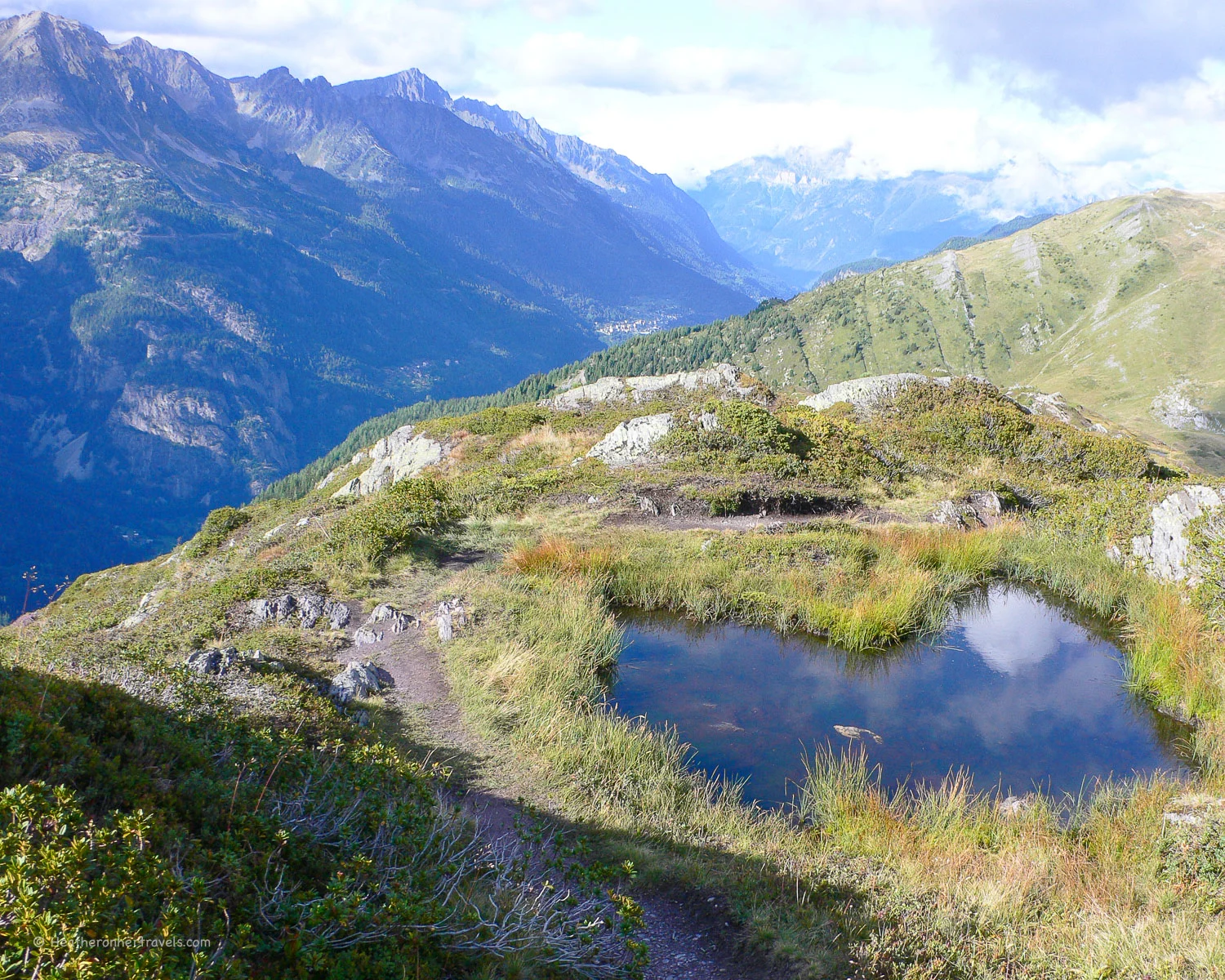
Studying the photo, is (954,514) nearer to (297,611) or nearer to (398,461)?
(297,611)

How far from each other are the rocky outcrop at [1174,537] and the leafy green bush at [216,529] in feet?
98.9

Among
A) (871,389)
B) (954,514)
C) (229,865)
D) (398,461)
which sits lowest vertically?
(229,865)

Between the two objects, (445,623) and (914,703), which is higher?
(914,703)

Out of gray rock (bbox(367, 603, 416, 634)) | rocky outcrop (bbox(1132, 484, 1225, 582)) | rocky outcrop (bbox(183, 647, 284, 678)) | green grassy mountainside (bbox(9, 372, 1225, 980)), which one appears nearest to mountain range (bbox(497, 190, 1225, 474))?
green grassy mountainside (bbox(9, 372, 1225, 980))

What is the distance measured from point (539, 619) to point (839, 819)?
20.2ft

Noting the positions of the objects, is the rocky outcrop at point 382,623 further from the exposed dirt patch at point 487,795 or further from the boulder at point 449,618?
the boulder at point 449,618

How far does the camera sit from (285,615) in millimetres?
12469

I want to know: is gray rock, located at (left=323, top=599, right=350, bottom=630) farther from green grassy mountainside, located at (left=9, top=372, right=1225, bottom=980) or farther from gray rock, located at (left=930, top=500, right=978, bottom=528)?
gray rock, located at (left=930, top=500, right=978, bottom=528)

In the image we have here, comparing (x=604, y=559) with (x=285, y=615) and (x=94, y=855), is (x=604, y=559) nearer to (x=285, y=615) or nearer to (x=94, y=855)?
(x=285, y=615)

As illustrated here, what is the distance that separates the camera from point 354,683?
1016 cm

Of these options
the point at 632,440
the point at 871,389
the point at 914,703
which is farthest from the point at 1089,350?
the point at 914,703

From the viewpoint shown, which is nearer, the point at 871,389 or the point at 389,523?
the point at 389,523

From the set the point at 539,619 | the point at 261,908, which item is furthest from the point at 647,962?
the point at 539,619

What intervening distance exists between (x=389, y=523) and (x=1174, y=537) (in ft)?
57.2
